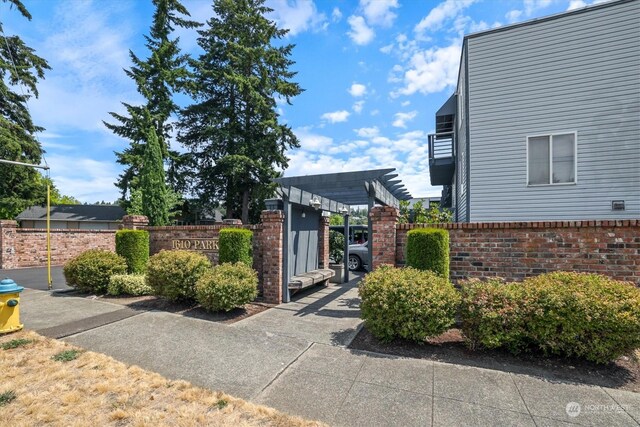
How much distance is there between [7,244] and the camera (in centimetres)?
1285

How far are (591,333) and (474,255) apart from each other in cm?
212

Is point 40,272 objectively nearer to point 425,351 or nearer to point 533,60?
point 425,351

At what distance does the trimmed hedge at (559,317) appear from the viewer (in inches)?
137

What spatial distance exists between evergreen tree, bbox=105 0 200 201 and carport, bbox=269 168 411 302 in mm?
15406

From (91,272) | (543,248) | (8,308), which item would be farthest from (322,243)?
(8,308)

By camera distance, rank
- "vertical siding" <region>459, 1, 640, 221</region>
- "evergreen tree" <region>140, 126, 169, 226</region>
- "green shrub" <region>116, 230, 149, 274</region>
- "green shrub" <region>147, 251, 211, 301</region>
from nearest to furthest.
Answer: "green shrub" <region>147, 251, 211, 301</region> < "vertical siding" <region>459, 1, 640, 221</region> < "green shrub" <region>116, 230, 149, 274</region> < "evergreen tree" <region>140, 126, 169, 226</region>

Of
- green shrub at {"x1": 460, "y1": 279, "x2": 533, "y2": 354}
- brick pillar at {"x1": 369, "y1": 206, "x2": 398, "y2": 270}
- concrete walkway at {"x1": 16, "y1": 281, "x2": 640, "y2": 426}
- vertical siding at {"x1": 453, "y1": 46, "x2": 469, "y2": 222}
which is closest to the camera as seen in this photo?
concrete walkway at {"x1": 16, "y1": 281, "x2": 640, "y2": 426}

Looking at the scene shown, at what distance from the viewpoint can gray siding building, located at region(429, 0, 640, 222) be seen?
7480 mm

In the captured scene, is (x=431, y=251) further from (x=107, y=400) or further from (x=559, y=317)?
(x=107, y=400)

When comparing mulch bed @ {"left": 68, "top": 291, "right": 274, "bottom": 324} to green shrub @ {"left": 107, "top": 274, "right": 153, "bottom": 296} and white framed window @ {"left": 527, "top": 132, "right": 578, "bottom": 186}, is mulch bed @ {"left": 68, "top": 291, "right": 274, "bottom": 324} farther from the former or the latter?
white framed window @ {"left": 527, "top": 132, "right": 578, "bottom": 186}

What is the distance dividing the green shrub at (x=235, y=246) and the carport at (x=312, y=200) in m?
0.87

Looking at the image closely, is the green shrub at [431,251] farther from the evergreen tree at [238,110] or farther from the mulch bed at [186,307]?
the evergreen tree at [238,110]

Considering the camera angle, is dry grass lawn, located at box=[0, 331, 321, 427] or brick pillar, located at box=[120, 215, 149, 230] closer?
dry grass lawn, located at box=[0, 331, 321, 427]

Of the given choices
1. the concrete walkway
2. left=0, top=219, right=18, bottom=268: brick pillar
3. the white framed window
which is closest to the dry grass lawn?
the concrete walkway
